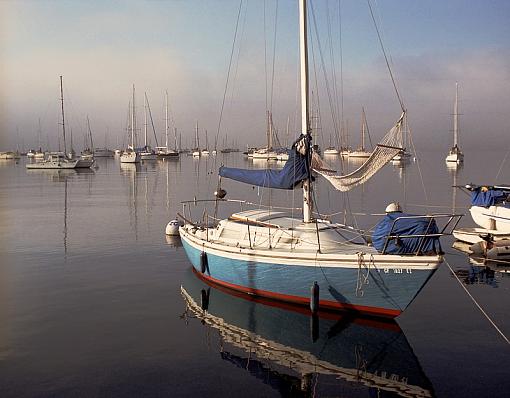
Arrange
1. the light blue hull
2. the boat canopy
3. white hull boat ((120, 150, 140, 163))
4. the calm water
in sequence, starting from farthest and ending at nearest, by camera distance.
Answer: white hull boat ((120, 150, 140, 163)), the boat canopy, the light blue hull, the calm water

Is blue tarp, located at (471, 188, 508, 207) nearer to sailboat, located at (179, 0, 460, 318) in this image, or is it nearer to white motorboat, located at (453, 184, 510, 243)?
white motorboat, located at (453, 184, 510, 243)

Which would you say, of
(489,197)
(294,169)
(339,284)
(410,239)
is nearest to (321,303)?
(339,284)

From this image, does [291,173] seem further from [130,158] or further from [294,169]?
[130,158]

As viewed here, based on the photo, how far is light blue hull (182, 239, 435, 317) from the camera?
48.1 feet

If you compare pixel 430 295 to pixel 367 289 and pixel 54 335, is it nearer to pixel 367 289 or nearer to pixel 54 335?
pixel 367 289

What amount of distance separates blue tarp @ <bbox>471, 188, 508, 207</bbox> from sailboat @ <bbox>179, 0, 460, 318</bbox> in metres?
14.4

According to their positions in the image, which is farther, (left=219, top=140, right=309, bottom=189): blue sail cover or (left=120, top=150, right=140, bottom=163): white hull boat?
(left=120, top=150, right=140, bottom=163): white hull boat

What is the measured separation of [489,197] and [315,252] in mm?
19019

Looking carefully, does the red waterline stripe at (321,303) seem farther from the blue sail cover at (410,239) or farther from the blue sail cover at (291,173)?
the blue sail cover at (291,173)

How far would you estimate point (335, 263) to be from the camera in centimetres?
1523

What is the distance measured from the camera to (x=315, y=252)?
15.9 metres

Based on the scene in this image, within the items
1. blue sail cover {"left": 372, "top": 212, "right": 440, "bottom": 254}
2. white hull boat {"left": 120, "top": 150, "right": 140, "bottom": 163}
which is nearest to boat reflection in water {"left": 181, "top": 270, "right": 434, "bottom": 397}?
blue sail cover {"left": 372, "top": 212, "right": 440, "bottom": 254}

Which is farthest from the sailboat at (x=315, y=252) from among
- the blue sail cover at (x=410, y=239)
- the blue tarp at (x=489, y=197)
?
the blue tarp at (x=489, y=197)

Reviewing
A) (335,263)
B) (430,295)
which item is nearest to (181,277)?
(335,263)
